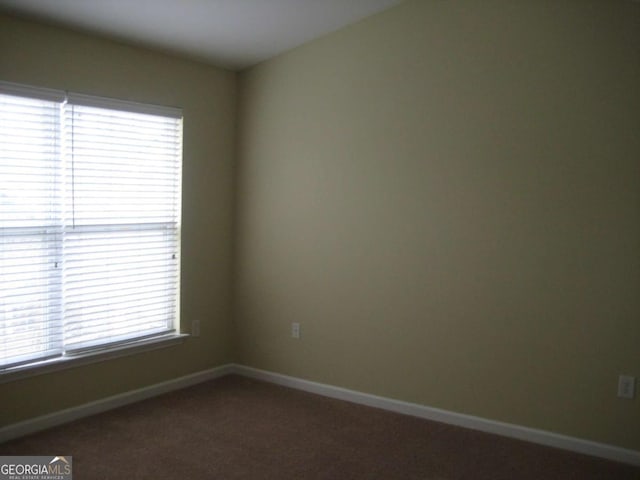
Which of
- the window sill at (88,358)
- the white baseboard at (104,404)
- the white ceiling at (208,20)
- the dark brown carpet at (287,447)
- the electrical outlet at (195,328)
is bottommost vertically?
the dark brown carpet at (287,447)

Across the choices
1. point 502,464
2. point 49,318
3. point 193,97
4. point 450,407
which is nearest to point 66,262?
point 49,318

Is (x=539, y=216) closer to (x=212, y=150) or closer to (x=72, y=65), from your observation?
(x=212, y=150)

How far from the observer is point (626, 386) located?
A: 2.89 metres

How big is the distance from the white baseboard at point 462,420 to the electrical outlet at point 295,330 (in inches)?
13.0

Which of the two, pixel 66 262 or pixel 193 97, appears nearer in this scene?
pixel 66 262

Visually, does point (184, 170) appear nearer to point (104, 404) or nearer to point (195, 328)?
point (195, 328)

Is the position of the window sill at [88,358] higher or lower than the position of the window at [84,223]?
lower

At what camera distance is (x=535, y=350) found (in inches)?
123

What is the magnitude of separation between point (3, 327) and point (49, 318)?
26cm

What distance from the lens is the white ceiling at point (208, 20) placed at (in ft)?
9.95

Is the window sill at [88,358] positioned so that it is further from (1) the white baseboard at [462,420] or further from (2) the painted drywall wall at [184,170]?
(1) the white baseboard at [462,420]

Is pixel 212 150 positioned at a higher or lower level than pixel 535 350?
higher

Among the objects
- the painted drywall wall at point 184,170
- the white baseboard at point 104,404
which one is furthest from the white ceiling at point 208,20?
the white baseboard at point 104,404

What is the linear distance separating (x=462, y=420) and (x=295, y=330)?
137 centimetres
